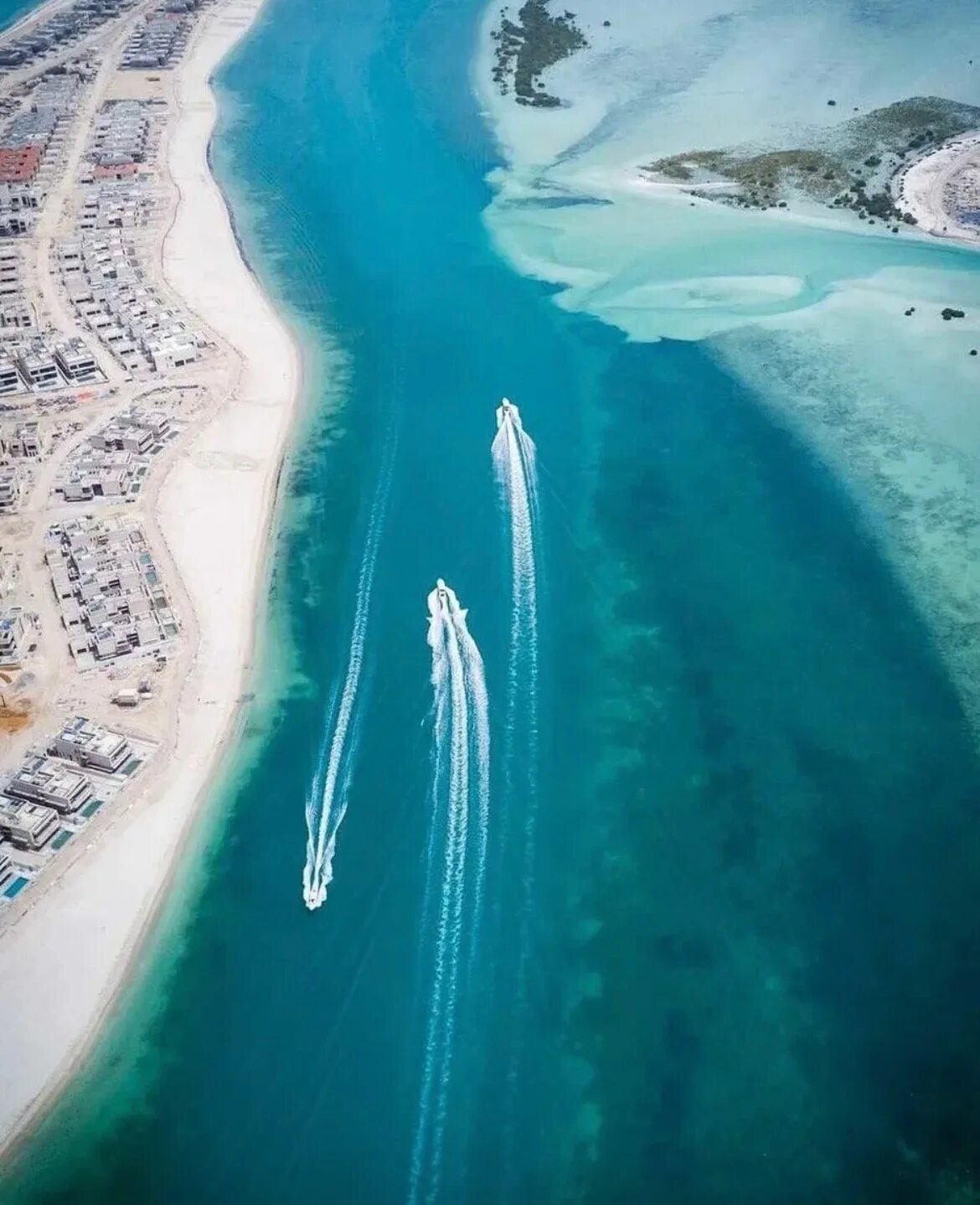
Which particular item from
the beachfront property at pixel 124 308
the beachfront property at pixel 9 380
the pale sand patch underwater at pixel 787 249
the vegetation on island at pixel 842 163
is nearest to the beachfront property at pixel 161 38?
the pale sand patch underwater at pixel 787 249

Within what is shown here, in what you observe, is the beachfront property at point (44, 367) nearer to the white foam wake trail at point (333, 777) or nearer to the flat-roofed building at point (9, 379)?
the flat-roofed building at point (9, 379)

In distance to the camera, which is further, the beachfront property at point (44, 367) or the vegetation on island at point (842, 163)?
the vegetation on island at point (842, 163)

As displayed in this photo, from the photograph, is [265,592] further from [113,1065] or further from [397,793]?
[113,1065]

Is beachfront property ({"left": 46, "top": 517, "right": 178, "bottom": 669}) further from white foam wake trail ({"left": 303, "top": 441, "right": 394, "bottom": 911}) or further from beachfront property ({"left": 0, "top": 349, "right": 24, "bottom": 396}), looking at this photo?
beachfront property ({"left": 0, "top": 349, "right": 24, "bottom": 396})

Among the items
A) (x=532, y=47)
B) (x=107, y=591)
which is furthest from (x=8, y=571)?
(x=532, y=47)

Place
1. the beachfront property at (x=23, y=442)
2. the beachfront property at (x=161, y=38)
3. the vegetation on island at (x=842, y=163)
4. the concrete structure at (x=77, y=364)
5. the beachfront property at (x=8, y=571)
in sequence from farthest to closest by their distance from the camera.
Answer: the beachfront property at (x=161, y=38)
the vegetation on island at (x=842, y=163)
the concrete structure at (x=77, y=364)
the beachfront property at (x=23, y=442)
the beachfront property at (x=8, y=571)

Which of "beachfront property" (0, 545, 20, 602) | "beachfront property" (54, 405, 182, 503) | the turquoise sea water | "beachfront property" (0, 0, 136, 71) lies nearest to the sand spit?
the turquoise sea water

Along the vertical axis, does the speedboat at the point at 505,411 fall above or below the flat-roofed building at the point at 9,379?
below
